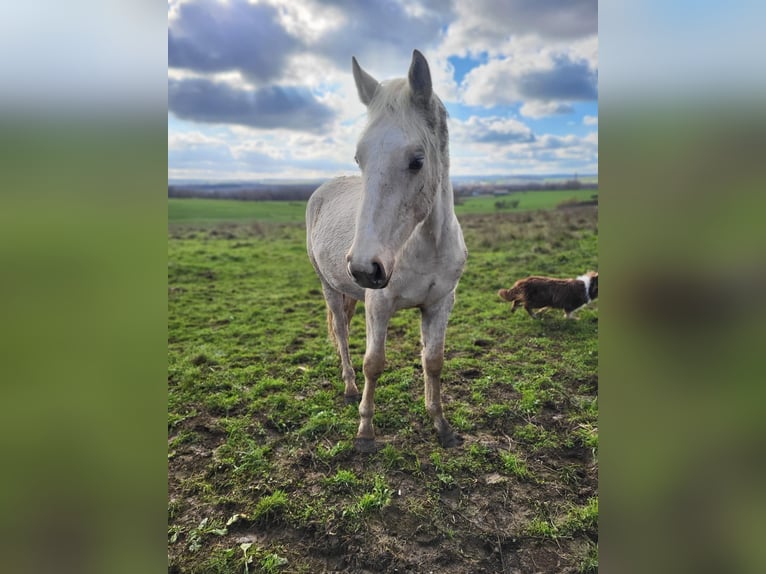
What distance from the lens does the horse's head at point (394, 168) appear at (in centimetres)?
188

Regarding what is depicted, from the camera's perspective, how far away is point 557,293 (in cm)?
625

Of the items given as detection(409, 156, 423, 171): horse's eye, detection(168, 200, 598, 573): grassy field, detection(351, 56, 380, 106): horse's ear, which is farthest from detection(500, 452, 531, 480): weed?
detection(351, 56, 380, 106): horse's ear

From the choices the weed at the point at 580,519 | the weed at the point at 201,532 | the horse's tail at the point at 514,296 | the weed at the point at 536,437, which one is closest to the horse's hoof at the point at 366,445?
the weed at the point at 201,532

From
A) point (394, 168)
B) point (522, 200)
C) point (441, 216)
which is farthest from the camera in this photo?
point (522, 200)

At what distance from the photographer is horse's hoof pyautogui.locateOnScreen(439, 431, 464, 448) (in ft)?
10.8

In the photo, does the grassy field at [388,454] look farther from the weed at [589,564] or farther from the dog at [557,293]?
the dog at [557,293]

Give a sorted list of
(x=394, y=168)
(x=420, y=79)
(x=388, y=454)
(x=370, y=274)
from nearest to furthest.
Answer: (x=370, y=274) → (x=394, y=168) → (x=420, y=79) → (x=388, y=454)

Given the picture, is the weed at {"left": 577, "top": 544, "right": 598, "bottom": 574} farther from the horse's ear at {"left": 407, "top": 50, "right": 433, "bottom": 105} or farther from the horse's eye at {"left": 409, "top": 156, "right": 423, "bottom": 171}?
the horse's ear at {"left": 407, "top": 50, "right": 433, "bottom": 105}

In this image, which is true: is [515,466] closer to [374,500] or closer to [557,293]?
[374,500]

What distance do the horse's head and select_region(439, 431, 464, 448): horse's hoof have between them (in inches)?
80.3

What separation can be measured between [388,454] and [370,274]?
199 cm

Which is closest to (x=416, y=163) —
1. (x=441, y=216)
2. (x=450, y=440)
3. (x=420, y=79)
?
(x=420, y=79)

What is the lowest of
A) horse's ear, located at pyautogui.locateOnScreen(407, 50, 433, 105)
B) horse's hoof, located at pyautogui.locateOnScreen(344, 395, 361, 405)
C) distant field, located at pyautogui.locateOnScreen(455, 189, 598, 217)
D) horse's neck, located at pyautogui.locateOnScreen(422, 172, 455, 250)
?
horse's hoof, located at pyautogui.locateOnScreen(344, 395, 361, 405)
